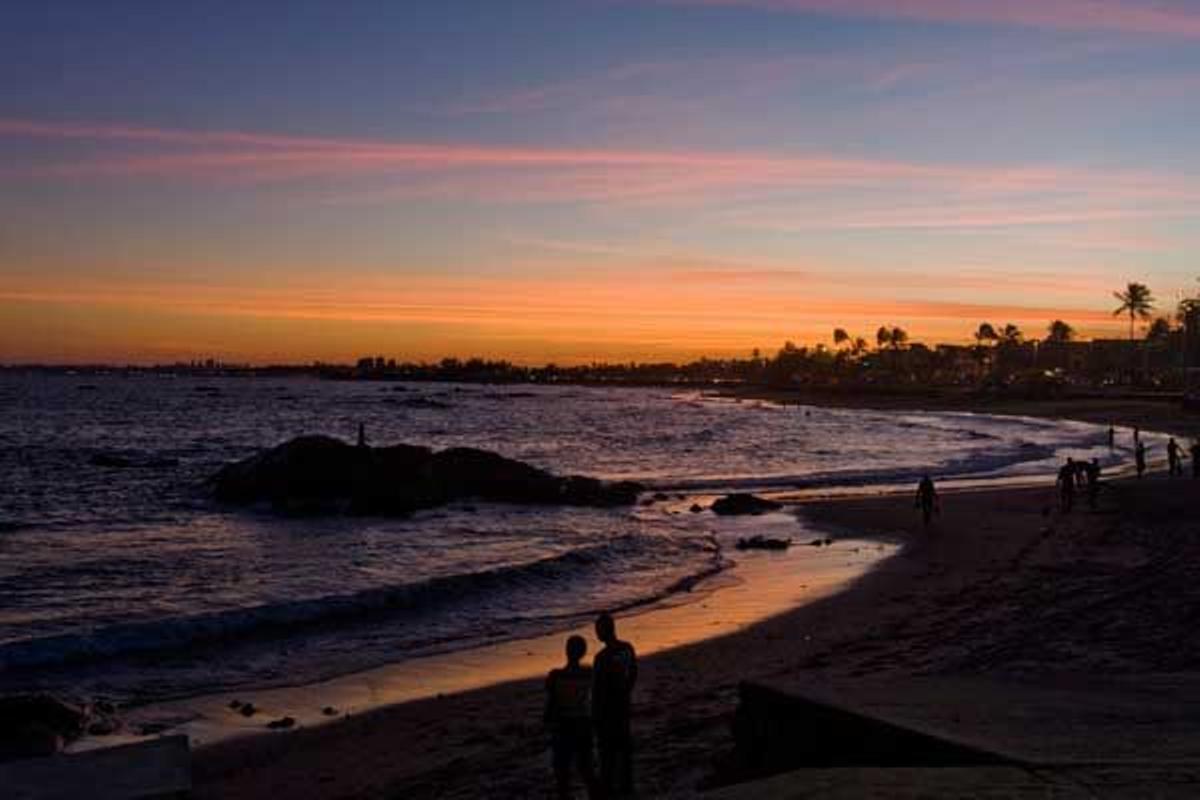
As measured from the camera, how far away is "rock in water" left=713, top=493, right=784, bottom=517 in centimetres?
3616

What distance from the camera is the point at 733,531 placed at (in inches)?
1256

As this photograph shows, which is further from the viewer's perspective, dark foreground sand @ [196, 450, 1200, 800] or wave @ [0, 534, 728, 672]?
wave @ [0, 534, 728, 672]

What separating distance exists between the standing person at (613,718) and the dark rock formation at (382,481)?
27.0 m

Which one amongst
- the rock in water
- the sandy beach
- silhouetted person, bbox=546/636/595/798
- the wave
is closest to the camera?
silhouetted person, bbox=546/636/595/798

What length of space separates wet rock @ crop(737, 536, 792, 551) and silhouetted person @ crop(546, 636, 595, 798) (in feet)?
62.5

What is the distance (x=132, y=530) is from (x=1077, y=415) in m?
102

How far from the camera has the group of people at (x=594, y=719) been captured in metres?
8.97

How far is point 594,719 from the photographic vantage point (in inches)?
356

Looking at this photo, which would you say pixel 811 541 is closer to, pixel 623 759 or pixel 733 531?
pixel 733 531

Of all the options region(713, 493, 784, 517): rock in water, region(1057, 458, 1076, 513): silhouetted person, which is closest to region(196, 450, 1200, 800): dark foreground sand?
region(1057, 458, 1076, 513): silhouetted person

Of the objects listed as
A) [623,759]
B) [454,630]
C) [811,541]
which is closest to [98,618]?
[454,630]

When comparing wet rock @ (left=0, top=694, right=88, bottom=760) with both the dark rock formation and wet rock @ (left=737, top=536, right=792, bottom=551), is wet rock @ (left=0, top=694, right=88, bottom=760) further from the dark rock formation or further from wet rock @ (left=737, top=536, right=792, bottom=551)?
the dark rock formation

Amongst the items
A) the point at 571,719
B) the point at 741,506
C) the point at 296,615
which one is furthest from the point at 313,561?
the point at 571,719

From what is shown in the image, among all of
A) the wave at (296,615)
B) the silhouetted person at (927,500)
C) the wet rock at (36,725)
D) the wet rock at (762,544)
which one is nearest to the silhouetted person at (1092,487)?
the silhouetted person at (927,500)
